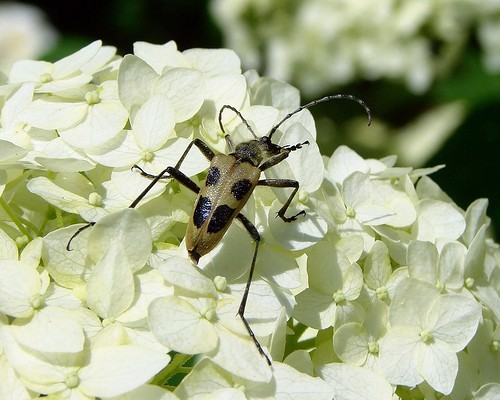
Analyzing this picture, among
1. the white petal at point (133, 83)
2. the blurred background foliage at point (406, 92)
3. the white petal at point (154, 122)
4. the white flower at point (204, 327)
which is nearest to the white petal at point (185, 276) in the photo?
the white flower at point (204, 327)

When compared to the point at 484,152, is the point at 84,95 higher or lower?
higher

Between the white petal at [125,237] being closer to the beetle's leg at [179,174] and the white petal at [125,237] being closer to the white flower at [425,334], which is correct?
the beetle's leg at [179,174]

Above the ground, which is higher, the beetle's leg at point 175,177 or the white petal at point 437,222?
the beetle's leg at point 175,177

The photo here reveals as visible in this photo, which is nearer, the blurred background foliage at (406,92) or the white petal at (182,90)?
the white petal at (182,90)

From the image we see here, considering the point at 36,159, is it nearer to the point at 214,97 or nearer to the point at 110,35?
the point at 214,97

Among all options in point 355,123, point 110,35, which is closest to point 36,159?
point 355,123

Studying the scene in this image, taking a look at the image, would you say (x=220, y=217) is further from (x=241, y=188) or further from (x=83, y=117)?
(x=83, y=117)

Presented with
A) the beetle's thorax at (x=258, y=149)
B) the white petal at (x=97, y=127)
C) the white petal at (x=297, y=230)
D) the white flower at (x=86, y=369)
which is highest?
the white petal at (x=97, y=127)
